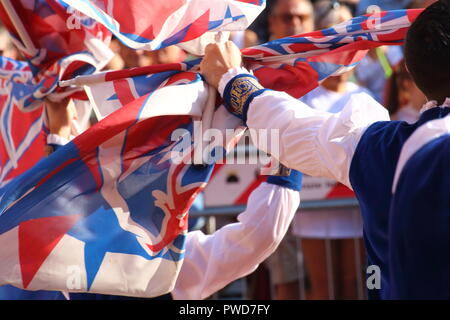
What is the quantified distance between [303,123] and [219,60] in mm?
495

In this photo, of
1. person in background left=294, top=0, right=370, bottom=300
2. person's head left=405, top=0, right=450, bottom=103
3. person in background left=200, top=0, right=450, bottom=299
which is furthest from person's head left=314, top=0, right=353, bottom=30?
person's head left=405, top=0, right=450, bottom=103

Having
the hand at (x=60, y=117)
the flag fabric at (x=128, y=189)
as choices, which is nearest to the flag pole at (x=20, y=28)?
the hand at (x=60, y=117)

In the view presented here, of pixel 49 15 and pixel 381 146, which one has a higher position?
pixel 49 15

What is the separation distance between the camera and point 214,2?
287cm

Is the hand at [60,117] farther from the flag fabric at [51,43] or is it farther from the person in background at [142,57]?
the person in background at [142,57]

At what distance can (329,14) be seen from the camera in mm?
4734

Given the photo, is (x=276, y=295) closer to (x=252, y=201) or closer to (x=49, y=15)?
(x=252, y=201)

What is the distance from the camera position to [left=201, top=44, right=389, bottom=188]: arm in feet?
7.56

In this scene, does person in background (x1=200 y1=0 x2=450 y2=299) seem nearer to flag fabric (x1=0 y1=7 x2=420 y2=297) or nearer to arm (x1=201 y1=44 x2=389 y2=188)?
arm (x1=201 y1=44 x2=389 y2=188)

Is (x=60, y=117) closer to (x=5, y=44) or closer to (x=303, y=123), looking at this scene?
(x=5, y=44)

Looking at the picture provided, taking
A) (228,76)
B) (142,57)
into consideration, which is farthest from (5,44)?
(228,76)

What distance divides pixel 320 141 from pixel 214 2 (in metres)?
0.76

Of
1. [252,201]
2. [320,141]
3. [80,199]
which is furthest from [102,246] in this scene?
[320,141]

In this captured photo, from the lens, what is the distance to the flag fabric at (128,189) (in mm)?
2717
